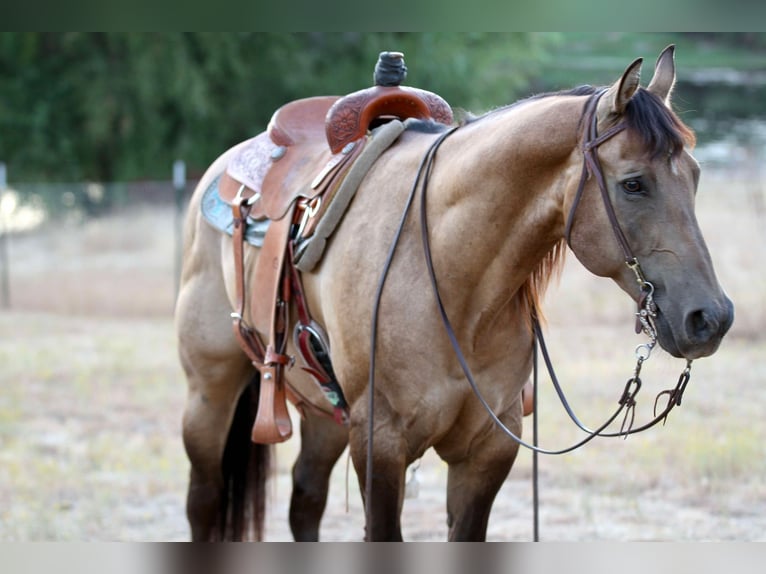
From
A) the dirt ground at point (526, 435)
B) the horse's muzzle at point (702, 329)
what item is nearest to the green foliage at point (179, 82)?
the dirt ground at point (526, 435)

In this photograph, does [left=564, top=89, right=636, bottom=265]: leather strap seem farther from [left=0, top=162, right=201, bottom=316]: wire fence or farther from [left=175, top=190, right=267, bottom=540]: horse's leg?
[left=0, top=162, right=201, bottom=316]: wire fence

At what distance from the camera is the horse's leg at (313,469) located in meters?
4.18

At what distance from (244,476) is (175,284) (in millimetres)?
9630

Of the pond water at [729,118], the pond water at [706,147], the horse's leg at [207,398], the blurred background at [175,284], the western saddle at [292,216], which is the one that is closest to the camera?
the western saddle at [292,216]

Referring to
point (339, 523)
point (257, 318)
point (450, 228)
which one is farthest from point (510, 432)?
point (339, 523)

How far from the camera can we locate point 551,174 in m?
2.52

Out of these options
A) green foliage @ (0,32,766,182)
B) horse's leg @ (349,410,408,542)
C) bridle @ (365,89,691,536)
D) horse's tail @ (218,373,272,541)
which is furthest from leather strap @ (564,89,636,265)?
green foliage @ (0,32,766,182)

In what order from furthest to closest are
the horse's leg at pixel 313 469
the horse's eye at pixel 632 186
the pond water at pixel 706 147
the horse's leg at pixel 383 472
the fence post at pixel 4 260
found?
the fence post at pixel 4 260, the pond water at pixel 706 147, the horse's leg at pixel 313 469, the horse's leg at pixel 383 472, the horse's eye at pixel 632 186

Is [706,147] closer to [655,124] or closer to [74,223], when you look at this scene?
A: [74,223]

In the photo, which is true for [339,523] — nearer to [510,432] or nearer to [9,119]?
[510,432]

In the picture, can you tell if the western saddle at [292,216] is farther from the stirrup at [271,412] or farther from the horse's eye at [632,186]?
the horse's eye at [632,186]

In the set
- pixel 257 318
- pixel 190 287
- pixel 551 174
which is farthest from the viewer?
pixel 190 287

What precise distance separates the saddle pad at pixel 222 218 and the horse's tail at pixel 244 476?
70cm

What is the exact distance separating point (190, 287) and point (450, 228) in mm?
1677
